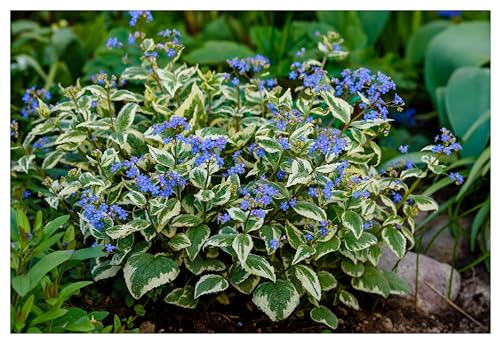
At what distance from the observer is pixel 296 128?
220 cm

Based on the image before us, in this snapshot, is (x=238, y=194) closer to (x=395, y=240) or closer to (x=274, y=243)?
(x=274, y=243)

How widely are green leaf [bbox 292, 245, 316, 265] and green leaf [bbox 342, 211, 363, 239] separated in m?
0.12

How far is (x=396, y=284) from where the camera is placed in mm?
2488

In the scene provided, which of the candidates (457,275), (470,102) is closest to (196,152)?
(457,275)

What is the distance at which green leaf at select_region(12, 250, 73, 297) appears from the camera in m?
1.96

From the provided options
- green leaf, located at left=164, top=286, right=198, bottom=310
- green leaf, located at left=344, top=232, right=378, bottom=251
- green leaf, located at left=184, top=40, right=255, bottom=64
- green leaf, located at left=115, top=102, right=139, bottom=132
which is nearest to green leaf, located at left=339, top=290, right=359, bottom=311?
green leaf, located at left=344, top=232, right=378, bottom=251

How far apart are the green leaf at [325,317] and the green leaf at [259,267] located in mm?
272

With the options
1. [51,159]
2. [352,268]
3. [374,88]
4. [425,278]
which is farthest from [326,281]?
[51,159]

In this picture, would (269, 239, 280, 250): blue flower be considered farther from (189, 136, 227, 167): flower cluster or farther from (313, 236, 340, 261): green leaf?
(189, 136, 227, 167): flower cluster

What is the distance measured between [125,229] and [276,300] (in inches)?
18.3

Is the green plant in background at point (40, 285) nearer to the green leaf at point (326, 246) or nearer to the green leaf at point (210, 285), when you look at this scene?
the green leaf at point (210, 285)

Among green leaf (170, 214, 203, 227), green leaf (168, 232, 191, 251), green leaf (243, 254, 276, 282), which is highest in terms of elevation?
green leaf (170, 214, 203, 227)
